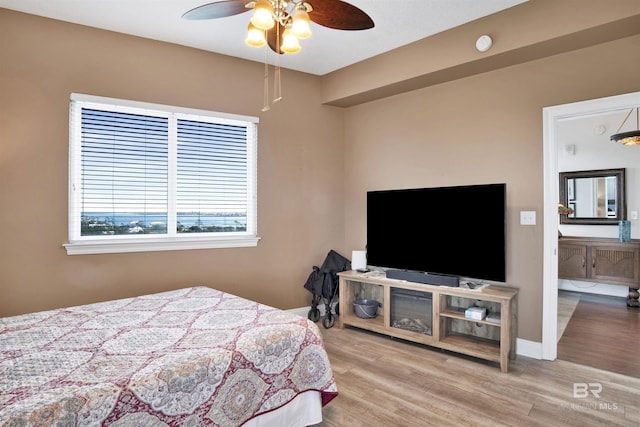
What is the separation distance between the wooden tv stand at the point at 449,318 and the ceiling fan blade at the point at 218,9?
2.64 meters

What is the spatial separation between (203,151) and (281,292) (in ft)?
5.62

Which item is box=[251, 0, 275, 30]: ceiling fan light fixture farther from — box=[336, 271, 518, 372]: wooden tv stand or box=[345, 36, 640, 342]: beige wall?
box=[336, 271, 518, 372]: wooden tv stand

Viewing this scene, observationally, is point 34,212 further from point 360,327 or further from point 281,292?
point 360,327

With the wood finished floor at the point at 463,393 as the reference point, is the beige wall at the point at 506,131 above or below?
above

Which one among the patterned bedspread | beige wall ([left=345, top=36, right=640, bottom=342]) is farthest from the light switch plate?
the patterned bedspread

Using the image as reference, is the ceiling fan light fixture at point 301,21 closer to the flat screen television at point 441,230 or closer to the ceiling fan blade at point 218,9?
the ceiling fan blade at point 218,9

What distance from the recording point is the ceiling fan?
1878 millimetres

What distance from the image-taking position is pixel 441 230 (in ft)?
11.4

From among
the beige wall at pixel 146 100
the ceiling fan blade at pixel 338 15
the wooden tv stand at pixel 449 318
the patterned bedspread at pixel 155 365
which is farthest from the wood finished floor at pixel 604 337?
the ceiling fan blade at pixel 338 15

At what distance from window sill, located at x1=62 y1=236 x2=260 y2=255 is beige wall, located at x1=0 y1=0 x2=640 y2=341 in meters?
0.08

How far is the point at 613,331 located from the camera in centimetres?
385

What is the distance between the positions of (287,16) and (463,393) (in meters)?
2.65

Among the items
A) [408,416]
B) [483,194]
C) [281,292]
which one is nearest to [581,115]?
[483,194]

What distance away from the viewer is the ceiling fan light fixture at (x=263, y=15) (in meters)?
1.83
